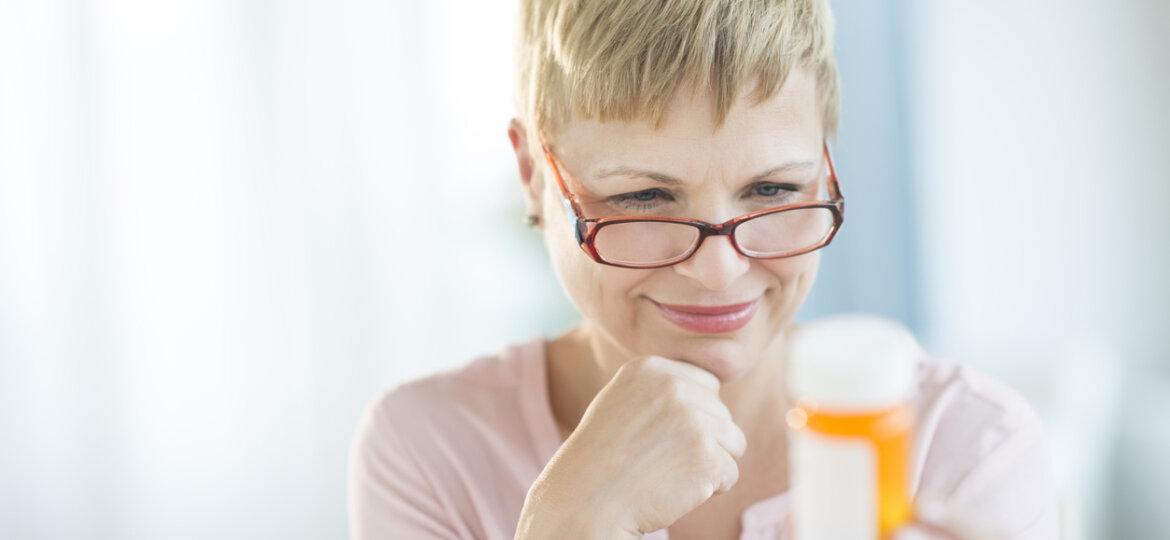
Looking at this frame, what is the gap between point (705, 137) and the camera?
3.33 feet

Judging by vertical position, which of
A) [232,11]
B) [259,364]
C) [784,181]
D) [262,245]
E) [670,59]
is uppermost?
[232,11]

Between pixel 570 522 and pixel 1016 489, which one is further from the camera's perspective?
pixel 1016 489

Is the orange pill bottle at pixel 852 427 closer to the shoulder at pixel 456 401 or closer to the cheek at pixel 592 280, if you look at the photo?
the cheek at pixel 592 280

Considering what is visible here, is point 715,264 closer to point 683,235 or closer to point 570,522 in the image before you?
point 683,235

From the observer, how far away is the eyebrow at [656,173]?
1.03 m

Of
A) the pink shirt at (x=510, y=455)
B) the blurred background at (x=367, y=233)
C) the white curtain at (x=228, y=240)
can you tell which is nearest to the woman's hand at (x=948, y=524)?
the pink shirt at (x=510, y=455)

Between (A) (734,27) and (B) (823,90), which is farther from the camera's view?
(B) (823,90)

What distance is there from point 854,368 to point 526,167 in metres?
0.85

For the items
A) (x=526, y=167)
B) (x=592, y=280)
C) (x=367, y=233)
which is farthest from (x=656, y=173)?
(x=367, y=233)

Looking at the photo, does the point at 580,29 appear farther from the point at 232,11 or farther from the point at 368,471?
the point at 232,11

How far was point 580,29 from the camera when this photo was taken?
1063 mm

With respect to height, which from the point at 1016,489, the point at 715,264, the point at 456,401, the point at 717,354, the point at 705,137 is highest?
the point at 705,137

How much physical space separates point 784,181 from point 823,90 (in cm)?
14

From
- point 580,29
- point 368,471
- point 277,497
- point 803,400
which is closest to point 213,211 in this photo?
point 277,497
